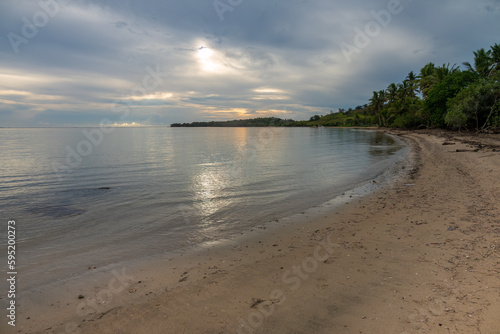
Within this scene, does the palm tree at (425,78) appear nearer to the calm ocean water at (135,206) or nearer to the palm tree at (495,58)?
the palm tree at (495,58)

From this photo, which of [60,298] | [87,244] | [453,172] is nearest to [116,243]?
[87,244]

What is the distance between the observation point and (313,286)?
5.60 m

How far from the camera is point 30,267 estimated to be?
7.35m

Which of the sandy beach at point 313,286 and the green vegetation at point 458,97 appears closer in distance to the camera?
the sandy beach at point 313,286

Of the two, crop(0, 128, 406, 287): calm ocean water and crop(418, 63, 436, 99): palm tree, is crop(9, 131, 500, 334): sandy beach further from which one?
crop(418, 63, 436, 99): palm tree

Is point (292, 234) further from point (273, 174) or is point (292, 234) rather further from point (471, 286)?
point (273, 174)

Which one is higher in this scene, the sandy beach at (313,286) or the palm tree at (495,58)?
the palm tree at (495,58)

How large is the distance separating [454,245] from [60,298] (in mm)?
9653

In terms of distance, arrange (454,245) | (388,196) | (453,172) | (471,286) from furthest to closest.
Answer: (453,172) < (388,196) < (454,245) < (471,286)

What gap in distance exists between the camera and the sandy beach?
448cm

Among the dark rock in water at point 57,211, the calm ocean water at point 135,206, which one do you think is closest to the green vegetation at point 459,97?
the calm ocean water at point 135,206

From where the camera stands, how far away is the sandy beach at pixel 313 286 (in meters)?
4.48

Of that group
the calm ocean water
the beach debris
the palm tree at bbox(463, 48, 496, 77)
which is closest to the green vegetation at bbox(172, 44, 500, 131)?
the palm tree at bbox(463, 48, 496, 77)

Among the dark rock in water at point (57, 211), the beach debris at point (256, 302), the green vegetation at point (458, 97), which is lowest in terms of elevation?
the dark rock in water at point (57, 211)
